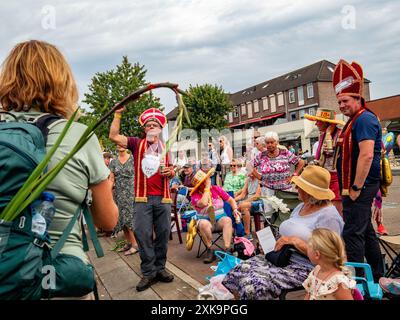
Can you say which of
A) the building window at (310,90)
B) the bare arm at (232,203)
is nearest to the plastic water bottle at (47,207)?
the bare arm at (232,203)

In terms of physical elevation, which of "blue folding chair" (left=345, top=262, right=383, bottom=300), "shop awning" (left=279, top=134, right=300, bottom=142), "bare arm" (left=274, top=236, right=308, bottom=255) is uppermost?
"shop awning" (left=279, top=134, right=300, bottom=142)

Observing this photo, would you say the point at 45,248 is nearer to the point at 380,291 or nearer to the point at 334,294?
the point at 334,294

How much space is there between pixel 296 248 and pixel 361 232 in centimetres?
79

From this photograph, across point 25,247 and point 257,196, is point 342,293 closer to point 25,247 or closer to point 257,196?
point 25,247

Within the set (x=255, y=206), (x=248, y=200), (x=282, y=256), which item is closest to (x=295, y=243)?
(x=282, y=256)

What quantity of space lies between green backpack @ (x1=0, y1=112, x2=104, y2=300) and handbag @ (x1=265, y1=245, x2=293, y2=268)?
5.84ft

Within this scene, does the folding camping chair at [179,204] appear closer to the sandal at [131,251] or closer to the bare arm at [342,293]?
the sandal at [131,251]

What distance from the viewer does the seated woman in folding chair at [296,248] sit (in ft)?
8.64

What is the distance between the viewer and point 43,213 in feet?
4.28

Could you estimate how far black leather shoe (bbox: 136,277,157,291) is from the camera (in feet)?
12.8

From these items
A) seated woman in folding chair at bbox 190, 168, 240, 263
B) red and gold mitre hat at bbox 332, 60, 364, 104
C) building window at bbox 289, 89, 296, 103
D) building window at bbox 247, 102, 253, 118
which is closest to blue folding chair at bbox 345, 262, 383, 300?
red and gold mitre hat at bbox 332, 60, 364, 104

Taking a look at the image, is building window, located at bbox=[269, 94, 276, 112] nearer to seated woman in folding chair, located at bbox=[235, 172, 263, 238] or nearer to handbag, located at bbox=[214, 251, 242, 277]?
seated woman in folding chair, located at bbox=[235, 172, 263, 238]

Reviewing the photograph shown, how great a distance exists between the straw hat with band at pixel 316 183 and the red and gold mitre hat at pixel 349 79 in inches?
38.9

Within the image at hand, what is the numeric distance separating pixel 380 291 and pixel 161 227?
2.31m
